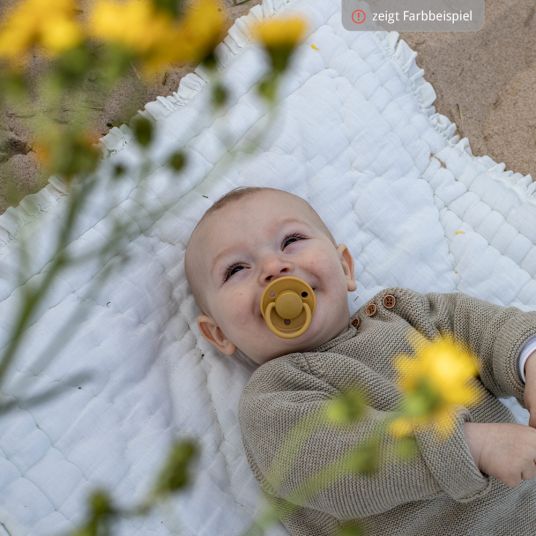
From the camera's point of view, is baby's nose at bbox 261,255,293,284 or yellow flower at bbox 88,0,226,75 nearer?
yellow flower at bbox 88,0,226,75

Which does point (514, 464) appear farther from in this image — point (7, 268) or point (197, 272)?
point (7, 268)

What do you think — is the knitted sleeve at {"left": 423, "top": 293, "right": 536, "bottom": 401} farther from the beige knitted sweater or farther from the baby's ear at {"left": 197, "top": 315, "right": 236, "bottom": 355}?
the baby's ear at {"left": 197, "top": 315, "right": 236, "bottom": 355}

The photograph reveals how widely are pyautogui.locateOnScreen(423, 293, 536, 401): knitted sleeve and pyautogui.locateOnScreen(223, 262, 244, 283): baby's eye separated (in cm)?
24

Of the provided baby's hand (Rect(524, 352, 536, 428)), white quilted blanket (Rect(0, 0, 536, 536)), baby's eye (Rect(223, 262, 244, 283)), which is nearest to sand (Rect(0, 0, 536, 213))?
white quilted blanket (Rect(0, 0, 536, 536))

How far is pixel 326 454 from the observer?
2.60 ft

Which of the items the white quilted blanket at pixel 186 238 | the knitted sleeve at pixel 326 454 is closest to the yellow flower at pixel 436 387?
the knitted sleeve at pixel 326 454

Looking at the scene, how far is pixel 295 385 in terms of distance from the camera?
2.88ft

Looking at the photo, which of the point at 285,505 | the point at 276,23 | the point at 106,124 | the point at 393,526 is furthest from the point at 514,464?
the point at 106,124

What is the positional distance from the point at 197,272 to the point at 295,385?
210 mm

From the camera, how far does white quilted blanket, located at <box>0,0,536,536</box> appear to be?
0.92m

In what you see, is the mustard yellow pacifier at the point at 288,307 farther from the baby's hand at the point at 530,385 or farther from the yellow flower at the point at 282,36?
the yellow flower at the point at 282,36

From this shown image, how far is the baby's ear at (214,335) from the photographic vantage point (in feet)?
3.23

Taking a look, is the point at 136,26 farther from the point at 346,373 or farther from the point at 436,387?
the point at 346,373

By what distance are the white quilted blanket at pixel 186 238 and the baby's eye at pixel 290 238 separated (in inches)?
6.0
